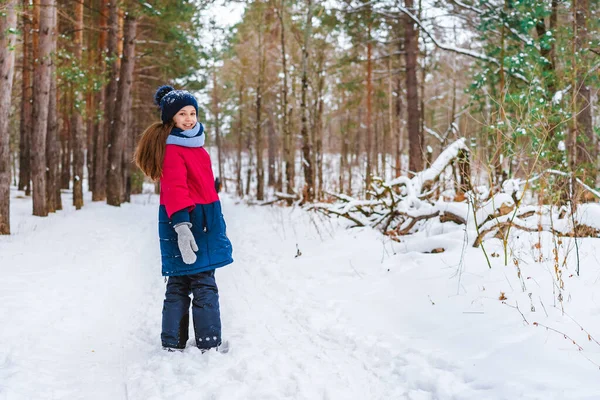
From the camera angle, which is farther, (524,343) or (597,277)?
(597,277)

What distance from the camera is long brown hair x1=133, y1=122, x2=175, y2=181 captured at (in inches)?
120

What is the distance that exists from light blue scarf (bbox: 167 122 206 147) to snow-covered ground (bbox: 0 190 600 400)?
58.7 inches

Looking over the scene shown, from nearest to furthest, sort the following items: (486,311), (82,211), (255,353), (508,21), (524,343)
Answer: (524,343)
(255,353)
(486,311)
(508,21)
(82,211)

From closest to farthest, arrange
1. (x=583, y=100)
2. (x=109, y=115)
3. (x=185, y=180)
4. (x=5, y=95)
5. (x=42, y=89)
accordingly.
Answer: (x=185, y=180), (x=5, y=95), (x=583, y=100), (x=42, y=89), (x=109, y=115)

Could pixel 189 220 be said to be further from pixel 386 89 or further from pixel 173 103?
pixel 386 89

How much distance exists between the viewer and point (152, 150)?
121 inches

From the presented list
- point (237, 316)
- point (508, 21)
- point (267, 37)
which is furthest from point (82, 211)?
point (267, 37)

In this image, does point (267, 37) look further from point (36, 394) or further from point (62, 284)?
point (36, 394)

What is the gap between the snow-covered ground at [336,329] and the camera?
245cm

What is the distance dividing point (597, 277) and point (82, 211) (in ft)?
40.6

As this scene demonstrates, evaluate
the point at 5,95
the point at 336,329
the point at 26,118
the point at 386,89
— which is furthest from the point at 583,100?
the point at 26,118

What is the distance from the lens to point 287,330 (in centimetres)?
345

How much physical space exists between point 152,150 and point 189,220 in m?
0.59

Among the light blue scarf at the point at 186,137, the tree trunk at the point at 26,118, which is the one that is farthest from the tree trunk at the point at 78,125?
the light blue scarf at the point at 186,137
